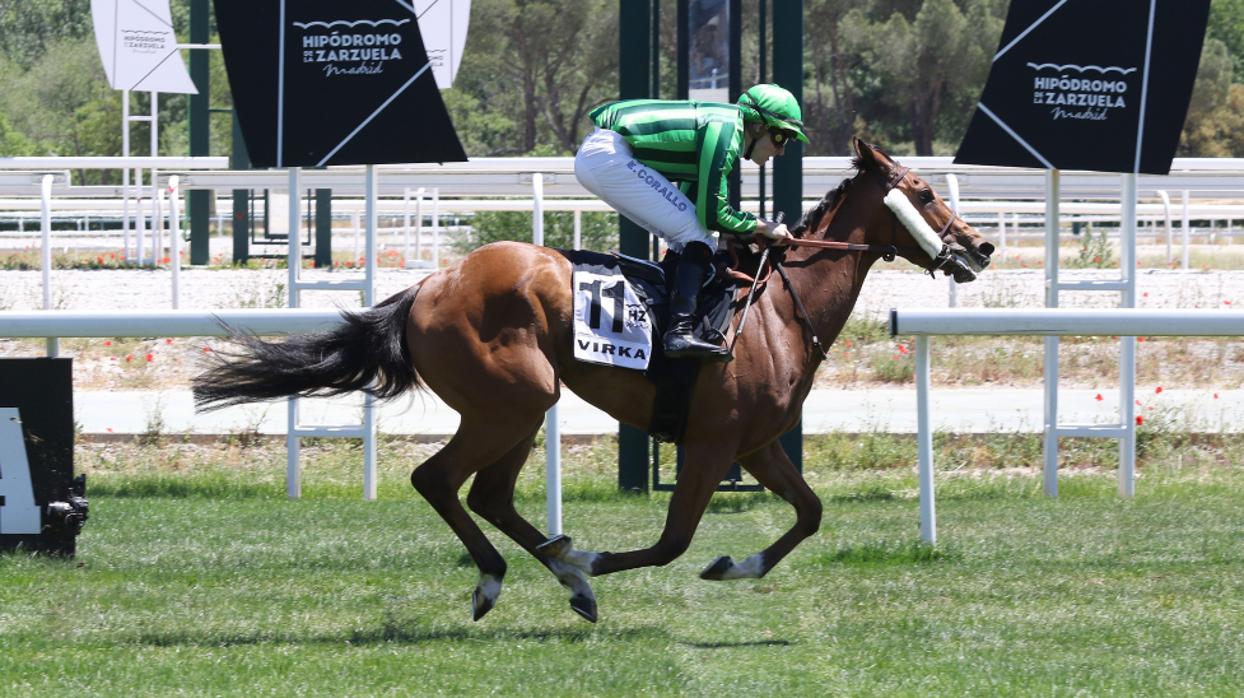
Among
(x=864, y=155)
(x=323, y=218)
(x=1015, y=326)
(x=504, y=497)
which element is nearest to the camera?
(x=504, y=497)

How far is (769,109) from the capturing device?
6.80 metres

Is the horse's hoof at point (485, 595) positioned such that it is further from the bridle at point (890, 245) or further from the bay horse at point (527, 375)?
the bridle at point (890, 245)

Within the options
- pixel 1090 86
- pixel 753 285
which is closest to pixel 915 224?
pixel 753 285

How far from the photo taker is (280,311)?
7.94 meters

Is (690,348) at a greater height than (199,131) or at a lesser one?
lesser

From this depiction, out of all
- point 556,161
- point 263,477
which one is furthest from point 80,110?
point 263,477

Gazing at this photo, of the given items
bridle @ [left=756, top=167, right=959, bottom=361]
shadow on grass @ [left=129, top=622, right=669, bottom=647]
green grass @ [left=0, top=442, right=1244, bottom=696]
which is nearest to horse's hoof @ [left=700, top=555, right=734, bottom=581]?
green grass @ [left=0, top=442, right=1244, bottom=696]

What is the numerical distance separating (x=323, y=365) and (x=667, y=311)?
4.52 feet

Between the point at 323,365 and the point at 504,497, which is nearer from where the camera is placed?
the point at 323,365

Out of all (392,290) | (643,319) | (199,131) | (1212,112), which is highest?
(1212,112)

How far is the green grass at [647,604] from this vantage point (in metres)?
5.67

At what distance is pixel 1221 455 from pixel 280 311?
6.51 meters

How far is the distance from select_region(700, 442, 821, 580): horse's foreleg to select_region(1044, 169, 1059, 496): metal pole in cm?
304

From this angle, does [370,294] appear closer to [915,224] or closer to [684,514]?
[684,514]
